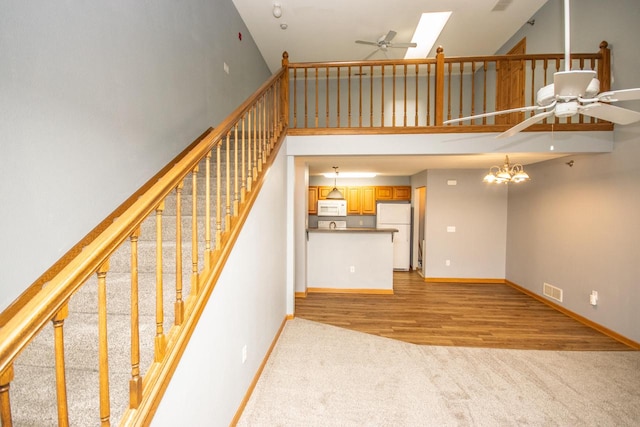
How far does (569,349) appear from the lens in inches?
125

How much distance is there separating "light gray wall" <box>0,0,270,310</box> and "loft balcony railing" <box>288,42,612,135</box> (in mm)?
1299

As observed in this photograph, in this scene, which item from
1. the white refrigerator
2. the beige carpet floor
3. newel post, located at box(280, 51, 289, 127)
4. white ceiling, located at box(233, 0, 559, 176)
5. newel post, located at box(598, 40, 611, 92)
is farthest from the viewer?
the white refrigerator

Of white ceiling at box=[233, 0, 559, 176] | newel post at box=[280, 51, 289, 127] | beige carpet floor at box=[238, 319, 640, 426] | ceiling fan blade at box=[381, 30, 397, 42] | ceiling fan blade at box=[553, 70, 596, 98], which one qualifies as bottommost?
beige carpet floor at box=[238, 319, 640, 426]

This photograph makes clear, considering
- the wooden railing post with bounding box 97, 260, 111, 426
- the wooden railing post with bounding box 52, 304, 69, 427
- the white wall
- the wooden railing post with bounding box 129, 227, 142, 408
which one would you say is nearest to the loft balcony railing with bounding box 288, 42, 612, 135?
the white wall

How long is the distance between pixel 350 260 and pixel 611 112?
393cm

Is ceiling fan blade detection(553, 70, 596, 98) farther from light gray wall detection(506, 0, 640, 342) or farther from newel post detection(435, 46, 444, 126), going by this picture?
light gray wall detection(506, 0, 640, 342)

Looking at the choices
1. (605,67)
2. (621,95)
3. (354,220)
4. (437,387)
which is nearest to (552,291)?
(605,67)

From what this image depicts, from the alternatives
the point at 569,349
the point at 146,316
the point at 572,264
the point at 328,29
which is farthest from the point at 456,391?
the point at 328,29

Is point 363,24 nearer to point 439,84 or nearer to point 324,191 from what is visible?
point 439,84

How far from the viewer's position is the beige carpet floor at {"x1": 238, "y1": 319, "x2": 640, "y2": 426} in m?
2.16

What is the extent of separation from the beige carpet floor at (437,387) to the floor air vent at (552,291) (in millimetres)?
1362

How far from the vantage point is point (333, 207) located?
25.6 ft

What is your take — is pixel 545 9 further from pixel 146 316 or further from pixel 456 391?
pixel 146 316

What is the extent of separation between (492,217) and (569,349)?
3.25m
